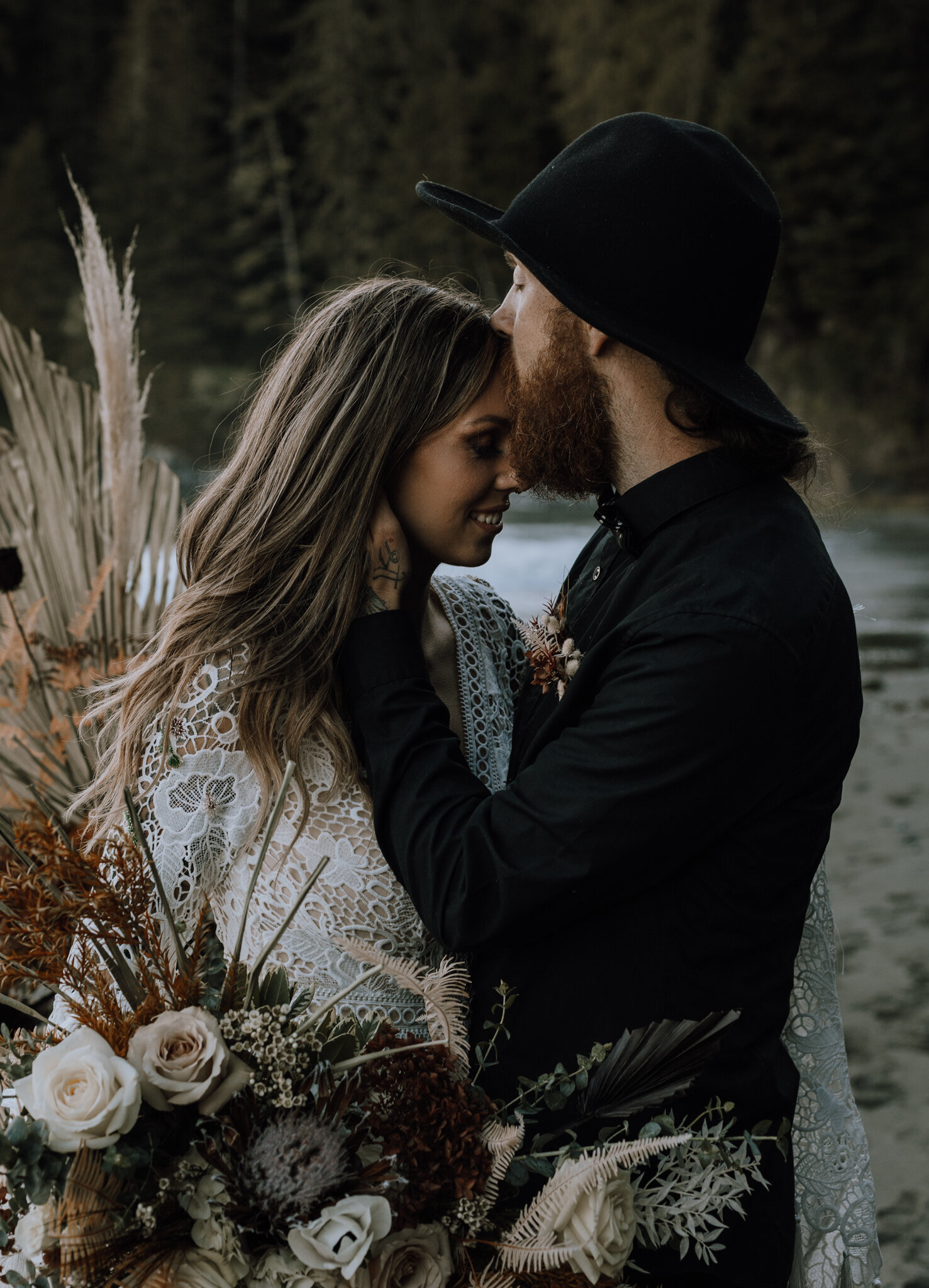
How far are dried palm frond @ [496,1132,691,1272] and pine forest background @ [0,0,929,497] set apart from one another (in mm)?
15723

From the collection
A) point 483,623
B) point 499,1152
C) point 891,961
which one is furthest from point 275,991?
point 891,961

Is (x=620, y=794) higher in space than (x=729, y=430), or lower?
lower

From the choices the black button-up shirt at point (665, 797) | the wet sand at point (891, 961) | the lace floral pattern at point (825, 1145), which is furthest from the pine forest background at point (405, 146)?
the black button-up shirt at point (665, 797)

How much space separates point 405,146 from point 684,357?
23.1 metres

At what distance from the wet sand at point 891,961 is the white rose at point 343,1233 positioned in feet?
3.62

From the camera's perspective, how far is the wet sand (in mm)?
2773

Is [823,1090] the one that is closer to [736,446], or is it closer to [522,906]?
[522,906]

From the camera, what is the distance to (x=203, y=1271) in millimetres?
929

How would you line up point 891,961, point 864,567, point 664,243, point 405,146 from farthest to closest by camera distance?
1. point 405,146
2. point 864,567
3. point 891,961
4. point 664,243

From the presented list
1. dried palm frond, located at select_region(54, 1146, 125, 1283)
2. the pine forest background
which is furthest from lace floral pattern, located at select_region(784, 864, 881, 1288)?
the pine forest background

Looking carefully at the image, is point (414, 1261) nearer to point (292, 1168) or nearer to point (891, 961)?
point (292, 1168)

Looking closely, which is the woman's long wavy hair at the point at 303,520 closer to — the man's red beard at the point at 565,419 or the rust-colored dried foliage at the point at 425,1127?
the man's red beard at the point at 565,419

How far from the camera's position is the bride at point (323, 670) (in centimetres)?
141

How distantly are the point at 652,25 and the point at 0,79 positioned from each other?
44.9 ft
